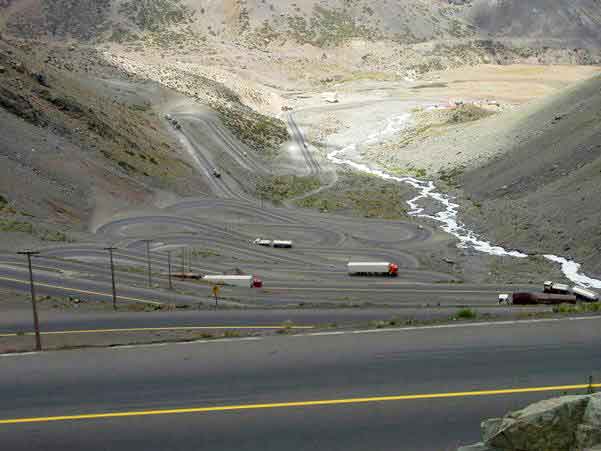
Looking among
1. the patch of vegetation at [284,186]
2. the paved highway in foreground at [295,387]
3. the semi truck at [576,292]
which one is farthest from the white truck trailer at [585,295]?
the patch of vegetation at [284,186]

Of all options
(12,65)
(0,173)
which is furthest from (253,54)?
(0,173)

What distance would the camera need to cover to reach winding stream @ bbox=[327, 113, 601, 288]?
44719 mm

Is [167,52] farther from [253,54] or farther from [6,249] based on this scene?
[6,249]

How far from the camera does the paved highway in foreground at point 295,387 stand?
1234 centimetres

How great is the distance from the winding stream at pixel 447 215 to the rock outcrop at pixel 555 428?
36936 millimetres

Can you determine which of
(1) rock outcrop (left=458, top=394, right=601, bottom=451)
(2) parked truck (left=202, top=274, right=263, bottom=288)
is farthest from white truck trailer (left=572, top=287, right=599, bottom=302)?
(1) rock outcrop (left=458, top=394, right=601, bottom=451)

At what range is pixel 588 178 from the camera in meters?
56.3

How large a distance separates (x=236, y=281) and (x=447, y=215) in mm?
32631

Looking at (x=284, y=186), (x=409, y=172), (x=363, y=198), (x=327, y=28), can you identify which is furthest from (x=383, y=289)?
(x=327, y=28)

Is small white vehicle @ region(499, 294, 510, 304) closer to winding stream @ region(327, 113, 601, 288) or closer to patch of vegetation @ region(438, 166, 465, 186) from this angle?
winding stream @ region(327, 113, 601, 288)

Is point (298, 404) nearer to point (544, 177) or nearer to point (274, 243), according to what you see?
point (274, 243)

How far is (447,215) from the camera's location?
64250 millimetres

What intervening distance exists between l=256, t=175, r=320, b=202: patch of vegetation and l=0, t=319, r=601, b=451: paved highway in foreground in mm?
53850

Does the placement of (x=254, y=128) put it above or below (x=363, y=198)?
above
